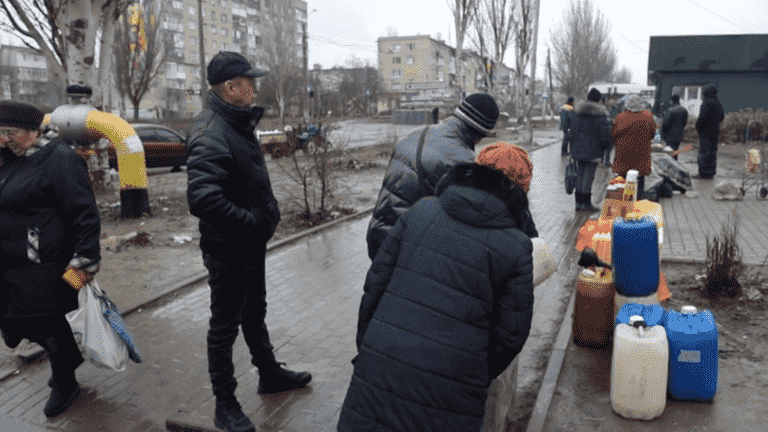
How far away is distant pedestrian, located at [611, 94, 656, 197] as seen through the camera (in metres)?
8.19

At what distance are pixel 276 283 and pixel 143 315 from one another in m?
1.41

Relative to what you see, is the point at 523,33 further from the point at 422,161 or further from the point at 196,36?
the point at 196,36

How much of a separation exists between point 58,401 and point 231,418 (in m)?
1.26

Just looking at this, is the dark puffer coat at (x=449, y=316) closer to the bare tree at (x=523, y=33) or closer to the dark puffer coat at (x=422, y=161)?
the dark puffer coat at (x=422, y=161)

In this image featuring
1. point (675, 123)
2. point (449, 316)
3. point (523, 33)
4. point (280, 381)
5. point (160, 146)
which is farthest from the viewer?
point (523, 33)

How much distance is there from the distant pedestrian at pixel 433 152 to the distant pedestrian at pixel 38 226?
1.87 m

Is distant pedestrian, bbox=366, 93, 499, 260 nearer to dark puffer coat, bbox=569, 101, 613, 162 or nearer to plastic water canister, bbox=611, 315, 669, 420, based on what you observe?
plastic water canister, bbox=611, 315, 669, 420

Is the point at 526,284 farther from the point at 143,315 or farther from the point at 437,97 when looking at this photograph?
the point at 437,97

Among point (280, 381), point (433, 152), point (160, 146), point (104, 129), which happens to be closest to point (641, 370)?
point (433, 152)

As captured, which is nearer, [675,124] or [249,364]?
[249,364]

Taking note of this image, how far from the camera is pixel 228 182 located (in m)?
3.04

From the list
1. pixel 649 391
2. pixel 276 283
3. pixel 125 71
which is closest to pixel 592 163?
pixel 276 283

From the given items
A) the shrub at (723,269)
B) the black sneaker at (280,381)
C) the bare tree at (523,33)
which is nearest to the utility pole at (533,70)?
the bare tree at (523,33)

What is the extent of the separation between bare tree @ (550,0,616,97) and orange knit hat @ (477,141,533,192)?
146 feet
